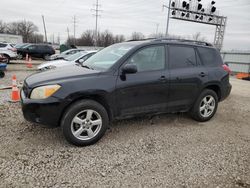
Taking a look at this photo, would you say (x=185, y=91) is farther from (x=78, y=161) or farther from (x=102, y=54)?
(x=78, y=161)

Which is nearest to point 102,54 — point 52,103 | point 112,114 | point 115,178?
point 112,114

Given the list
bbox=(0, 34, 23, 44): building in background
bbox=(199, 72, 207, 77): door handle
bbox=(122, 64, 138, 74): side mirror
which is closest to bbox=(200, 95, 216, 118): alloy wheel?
bbox=(199, 72, 207, 77): door handle

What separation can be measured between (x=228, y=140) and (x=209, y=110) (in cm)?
100

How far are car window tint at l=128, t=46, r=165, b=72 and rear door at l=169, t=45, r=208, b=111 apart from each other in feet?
0.75

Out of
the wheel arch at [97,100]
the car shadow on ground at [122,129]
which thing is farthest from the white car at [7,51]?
the wheel arch at [97,100]

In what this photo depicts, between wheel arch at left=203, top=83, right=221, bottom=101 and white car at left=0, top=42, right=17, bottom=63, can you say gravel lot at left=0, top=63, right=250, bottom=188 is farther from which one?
white car at left=0, top=42, right=17, bottom=63

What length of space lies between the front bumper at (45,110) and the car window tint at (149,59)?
57.3 inches

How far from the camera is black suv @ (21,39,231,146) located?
127 inches

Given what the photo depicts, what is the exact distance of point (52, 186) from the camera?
8.20 ft

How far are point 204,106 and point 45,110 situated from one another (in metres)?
3.42

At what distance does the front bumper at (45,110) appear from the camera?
3.14 metres

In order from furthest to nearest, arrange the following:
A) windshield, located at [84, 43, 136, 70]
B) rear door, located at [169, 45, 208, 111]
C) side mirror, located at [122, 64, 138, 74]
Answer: rear door, located at [169, 45, 208, 111] → windshield, located at [84, 43, 136, 70] → side mirror, located at [122, 64, 138, 74]

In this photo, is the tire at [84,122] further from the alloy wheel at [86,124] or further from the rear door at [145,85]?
the rear door at [145,85]

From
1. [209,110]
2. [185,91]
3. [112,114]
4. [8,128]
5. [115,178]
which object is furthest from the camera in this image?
[209,110]
